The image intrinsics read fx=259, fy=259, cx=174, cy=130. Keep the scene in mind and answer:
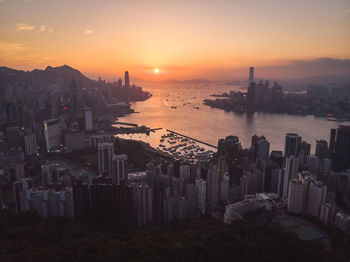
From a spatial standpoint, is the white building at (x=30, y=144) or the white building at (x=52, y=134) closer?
the white building at (x=30, y=144)

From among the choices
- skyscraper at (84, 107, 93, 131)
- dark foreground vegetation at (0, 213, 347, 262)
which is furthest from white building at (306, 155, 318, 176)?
skyscraper at (84, 107, 93, 131)

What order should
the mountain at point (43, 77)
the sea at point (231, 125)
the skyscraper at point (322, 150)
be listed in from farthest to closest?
the mountain at point (43, 77) < the sea at point (231, 125) < the skyscraper at point (322, 150)

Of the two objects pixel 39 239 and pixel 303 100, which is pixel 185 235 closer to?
pixel 39 239

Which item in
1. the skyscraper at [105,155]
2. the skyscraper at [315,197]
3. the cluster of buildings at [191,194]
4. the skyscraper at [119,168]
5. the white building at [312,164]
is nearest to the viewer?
the cluster of buildings at [191,194]

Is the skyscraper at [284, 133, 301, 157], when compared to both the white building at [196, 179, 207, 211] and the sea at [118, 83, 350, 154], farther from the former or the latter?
the white building at [196, 179, 207, 211]

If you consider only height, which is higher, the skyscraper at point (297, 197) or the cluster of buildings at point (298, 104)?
the cluster of buildings at point (298, 104)

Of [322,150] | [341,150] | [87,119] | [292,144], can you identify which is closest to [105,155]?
[292,144]

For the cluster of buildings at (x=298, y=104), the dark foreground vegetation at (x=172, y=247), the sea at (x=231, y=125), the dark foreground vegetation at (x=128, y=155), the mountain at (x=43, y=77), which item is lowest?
the dark foreground vegetation at (x=128, y=155)

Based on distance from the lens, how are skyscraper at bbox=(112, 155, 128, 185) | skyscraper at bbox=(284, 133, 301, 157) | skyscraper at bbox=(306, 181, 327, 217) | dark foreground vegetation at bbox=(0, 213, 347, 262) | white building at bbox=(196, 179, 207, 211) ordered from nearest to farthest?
dark foreground vegetation at bbox=(0, 213, 347, 262) → skyscraper at bbox=(306, 181, 327, 217) → white building at bbox=(196, 179, 207, 211) → skyscraper at bbox=(112, 155, 128, 185) → skyscraper at bbox=(284, 133, 301, 157)

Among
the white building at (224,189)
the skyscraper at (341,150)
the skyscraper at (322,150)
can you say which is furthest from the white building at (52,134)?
the skyscraper at (341,150)

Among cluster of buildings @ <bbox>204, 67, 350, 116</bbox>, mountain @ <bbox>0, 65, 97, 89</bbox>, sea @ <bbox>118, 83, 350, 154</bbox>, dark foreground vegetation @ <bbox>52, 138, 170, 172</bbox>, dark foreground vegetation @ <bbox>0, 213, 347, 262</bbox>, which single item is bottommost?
dark foreground vegetation @ <bbox>52, 138, 170, 172</bbox>

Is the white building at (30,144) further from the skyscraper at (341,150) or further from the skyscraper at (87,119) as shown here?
the skyscraper at (341,150)
